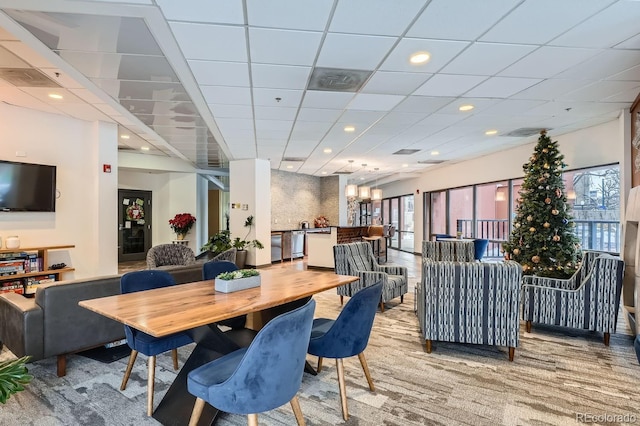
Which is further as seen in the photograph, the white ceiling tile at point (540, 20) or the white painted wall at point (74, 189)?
the white painted wall at point (74, 189)

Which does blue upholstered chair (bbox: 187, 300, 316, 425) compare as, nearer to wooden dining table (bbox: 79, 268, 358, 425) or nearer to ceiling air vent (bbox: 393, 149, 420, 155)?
wooden dining table (bbox: 79, 268, 358, 425)

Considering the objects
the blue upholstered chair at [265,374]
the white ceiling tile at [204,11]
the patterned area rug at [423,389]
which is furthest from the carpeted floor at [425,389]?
the white ceiling tile at [204,11]

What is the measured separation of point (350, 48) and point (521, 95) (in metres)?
2.52

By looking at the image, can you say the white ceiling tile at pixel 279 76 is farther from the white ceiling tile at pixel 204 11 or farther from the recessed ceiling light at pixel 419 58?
the recessed ceiling light at pixel 419 58

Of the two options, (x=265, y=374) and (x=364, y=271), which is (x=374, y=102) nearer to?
(x=364, y=271)

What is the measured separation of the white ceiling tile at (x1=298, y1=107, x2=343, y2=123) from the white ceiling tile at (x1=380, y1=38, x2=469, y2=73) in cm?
141

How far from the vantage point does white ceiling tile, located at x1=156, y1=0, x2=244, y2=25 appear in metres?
2.33

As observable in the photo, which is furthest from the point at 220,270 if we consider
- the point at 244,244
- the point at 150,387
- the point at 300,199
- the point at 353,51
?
the point at 300,199

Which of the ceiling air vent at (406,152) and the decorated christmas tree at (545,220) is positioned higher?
the ceiling air vent at (406,152)

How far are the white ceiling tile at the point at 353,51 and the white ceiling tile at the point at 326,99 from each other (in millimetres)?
701

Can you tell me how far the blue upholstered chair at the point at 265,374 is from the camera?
155cm

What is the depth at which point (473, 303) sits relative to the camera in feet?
10.3

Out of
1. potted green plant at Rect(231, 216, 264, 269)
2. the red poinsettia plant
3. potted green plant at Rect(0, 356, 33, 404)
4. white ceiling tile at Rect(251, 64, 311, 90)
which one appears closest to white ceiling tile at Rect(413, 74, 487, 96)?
white ceiling tile at Rect(251, 64, 311, 90)

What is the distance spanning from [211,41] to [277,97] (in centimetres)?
137
